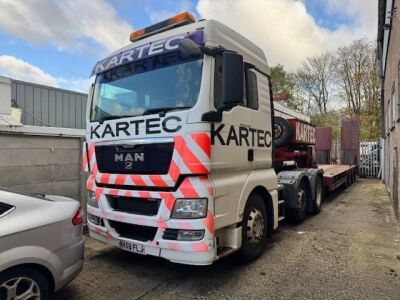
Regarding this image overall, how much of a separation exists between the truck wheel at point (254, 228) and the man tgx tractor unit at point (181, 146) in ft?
0.05

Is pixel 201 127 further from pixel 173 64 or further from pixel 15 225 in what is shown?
pixel 15 225

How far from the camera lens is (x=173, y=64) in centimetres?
401

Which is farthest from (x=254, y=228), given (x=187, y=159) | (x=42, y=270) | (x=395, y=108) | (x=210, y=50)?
(x=395, y=108)

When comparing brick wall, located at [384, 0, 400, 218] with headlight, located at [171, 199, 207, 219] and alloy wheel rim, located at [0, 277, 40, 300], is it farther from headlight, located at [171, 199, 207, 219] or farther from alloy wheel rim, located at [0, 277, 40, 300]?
alloy wheel rim, located at [0, 277, 40, 300]

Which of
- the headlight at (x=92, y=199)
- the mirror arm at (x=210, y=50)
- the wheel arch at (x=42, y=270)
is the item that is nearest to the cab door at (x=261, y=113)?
the mirror arm at (x=210, y=50)

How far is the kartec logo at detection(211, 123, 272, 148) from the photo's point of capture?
3.88 meters

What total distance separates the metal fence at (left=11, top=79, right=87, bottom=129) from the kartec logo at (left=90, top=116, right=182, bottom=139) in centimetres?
606

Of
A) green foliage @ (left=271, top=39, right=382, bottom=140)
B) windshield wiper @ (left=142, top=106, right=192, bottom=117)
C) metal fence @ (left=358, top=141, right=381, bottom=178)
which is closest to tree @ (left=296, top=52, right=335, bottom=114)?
green foliage @ (left=271, top=39, right=382, bottom=140)

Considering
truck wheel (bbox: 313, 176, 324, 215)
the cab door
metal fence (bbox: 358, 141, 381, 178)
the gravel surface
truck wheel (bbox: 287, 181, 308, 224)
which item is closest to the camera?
the gravel surface

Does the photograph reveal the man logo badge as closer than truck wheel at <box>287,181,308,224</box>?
Yes

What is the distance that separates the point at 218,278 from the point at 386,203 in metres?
7.47

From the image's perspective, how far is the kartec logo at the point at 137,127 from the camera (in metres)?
3.82

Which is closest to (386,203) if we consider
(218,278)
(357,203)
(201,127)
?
(357,203)

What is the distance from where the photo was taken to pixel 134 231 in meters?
4.16
